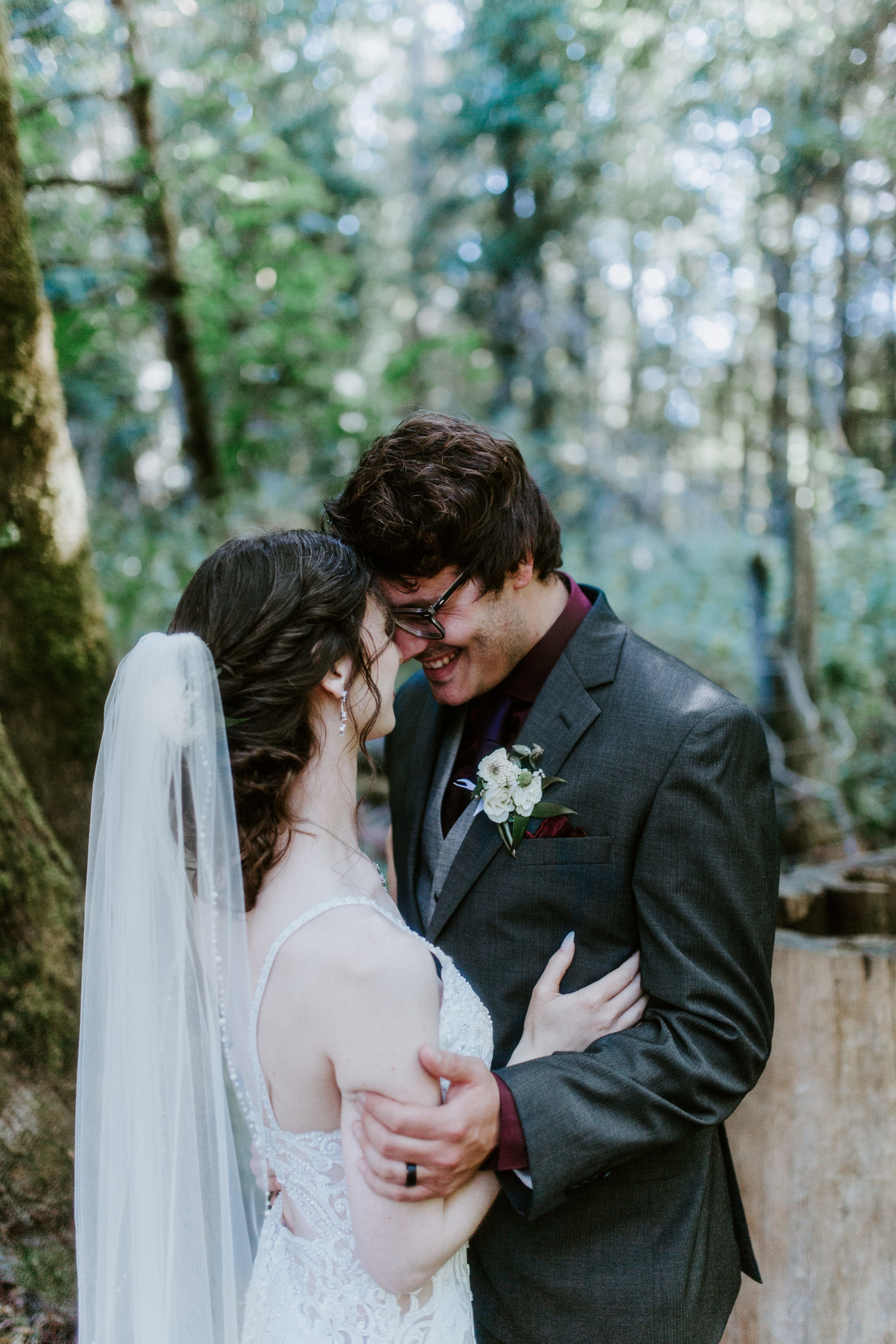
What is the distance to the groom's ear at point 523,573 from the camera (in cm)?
234

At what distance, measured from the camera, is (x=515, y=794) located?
2.04 m

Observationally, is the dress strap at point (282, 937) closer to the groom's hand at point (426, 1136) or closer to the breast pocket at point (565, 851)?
the groom's hand at point (426, 1136)

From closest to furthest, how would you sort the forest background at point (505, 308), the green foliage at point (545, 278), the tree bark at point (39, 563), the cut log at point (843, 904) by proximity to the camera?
1. the cut log at point (843, 904)
2. the tree bark at point (39, 563)
3. the forest background at point (505, 308)
4. the green foliage at point (545, 278)

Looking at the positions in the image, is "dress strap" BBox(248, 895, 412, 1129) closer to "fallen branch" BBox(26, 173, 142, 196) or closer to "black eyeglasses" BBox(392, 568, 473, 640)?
"black eyeglasses" BBox(392, 568, 473, 640)

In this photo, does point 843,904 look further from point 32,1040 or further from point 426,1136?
point 32,1040

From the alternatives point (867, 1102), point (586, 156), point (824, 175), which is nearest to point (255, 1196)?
point (867, 1102)

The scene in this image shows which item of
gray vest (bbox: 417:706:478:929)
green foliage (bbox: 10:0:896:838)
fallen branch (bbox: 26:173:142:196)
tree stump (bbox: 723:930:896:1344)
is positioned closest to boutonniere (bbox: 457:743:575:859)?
gray vest (bbox: 417:706:478:929)

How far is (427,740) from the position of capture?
2.55 meters

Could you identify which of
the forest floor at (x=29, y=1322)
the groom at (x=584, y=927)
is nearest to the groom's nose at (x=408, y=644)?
the groom at (x=584, y=927)

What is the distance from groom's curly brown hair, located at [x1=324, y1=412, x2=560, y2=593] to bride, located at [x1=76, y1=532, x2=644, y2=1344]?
351 millimetres

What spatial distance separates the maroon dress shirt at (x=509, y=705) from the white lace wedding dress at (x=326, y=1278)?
68 cm

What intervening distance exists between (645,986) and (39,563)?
249cm

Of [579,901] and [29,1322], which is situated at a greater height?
[579,901]

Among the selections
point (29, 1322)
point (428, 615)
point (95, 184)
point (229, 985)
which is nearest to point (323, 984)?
point (229, 985)
